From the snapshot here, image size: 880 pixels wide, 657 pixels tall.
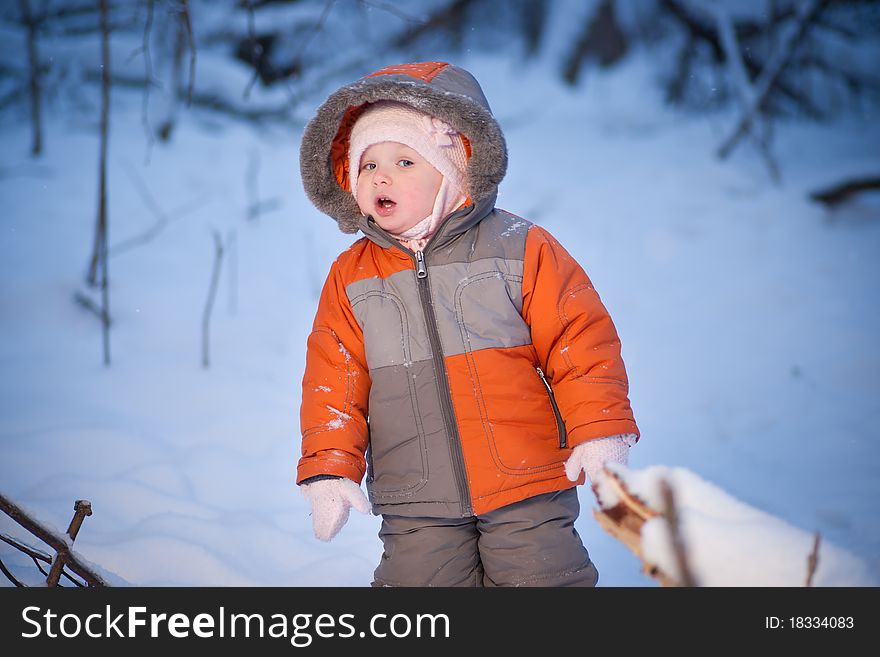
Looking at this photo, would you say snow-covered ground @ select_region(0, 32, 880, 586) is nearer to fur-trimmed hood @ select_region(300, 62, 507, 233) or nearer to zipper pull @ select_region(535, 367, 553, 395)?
zipper pull @ select_region(535, 367, 553, 395)

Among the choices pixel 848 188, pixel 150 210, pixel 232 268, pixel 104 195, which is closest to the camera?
pixel 104 195

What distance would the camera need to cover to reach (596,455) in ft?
5.11

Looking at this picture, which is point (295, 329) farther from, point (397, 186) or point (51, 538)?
point (51, 538)

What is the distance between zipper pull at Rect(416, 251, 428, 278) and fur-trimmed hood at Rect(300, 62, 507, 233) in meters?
0.17

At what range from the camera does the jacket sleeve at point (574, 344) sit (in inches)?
62.4

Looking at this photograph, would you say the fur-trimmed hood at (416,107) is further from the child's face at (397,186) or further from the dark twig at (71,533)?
the dark twig at (71,533)

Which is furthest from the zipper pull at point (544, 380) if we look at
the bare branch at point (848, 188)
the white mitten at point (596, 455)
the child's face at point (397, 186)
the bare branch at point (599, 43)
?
the bare branch at point (599, 43)

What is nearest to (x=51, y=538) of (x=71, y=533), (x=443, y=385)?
(x=71, y=533)

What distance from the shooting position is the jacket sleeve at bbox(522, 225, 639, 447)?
5.20 feet

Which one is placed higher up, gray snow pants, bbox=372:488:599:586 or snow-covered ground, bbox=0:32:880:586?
snow-covered ground, bbox=0:32:880:586

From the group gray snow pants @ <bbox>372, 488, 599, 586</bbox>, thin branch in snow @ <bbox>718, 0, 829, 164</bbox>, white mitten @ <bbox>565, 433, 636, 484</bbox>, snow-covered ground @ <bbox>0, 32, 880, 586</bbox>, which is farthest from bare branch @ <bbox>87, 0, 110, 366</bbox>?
thin branch in snow @ <bbox>718, 0, 829, 164</bbox>

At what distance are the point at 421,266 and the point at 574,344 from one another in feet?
1.29

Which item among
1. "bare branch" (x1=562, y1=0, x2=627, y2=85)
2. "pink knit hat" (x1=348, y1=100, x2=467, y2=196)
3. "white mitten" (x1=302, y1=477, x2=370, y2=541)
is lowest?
"white mitten" (x1=302, y1=477, x2=370, y2=541)

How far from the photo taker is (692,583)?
4.10 ft
